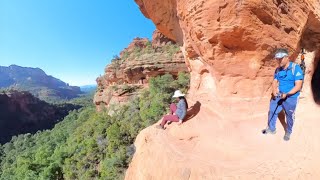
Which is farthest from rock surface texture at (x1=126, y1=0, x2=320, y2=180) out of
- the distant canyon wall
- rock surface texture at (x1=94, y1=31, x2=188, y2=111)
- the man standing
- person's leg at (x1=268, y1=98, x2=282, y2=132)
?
rock surface texture at (x1=94, y1=31, x2=188, y2=111)

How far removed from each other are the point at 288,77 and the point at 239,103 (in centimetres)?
209

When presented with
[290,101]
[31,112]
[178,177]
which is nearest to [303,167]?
[290,101]

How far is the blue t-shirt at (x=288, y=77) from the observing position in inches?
181

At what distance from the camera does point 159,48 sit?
35719 mm

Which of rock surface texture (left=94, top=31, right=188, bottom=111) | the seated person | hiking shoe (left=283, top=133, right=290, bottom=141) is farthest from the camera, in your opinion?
rock surface texture (left=94, top=31, right=188, bottom=111)

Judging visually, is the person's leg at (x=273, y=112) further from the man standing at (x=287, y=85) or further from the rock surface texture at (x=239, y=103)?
the rock surface texture at (x=239, y=103)

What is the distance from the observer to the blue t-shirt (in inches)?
181

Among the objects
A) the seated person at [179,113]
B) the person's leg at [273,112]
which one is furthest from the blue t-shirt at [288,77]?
the seated person at [179,113]

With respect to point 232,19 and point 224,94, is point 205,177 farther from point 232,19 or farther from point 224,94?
point 232,19

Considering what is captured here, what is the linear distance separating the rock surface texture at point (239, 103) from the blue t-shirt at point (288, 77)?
1.15 m

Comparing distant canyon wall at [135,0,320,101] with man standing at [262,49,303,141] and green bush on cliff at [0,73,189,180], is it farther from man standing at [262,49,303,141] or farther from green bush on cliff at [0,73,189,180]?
green bush on cliff at [0,73,189,180]

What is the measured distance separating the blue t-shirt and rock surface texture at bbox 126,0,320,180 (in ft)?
3.77

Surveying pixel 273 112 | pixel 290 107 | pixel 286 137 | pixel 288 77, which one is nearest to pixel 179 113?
pixel 273 112

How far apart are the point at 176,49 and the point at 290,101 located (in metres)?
27.4
